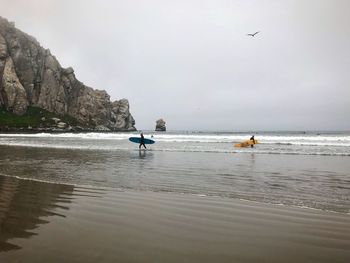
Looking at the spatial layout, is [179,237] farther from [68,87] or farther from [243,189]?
[68,87]

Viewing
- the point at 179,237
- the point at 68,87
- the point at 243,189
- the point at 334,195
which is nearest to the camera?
the point at 179,237

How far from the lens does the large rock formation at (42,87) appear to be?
130 m

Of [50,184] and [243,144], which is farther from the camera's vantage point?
A: [243,144]

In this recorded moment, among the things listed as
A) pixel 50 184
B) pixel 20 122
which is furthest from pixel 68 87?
pixel 50 184

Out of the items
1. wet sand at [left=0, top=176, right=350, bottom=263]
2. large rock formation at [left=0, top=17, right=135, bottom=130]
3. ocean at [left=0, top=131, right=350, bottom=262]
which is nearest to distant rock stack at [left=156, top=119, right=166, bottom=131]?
large rock formation at [left=0, top=17, right=135, bottom=130]

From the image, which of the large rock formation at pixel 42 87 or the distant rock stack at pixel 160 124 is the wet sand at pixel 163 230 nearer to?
the large rock formation at pixel 42 87

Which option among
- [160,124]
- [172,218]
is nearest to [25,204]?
[172,218]

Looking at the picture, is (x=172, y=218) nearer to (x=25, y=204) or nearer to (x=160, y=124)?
(x=25, y=204)

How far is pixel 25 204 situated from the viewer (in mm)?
7742

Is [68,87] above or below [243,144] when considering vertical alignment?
above

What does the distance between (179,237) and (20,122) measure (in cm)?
12661

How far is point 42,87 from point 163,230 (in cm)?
15454

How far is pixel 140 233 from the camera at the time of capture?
557cm

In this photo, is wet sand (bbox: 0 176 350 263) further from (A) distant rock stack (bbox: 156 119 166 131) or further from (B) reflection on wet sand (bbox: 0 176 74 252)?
(A) distant rock stack (bbox: 156 119 166 131)
